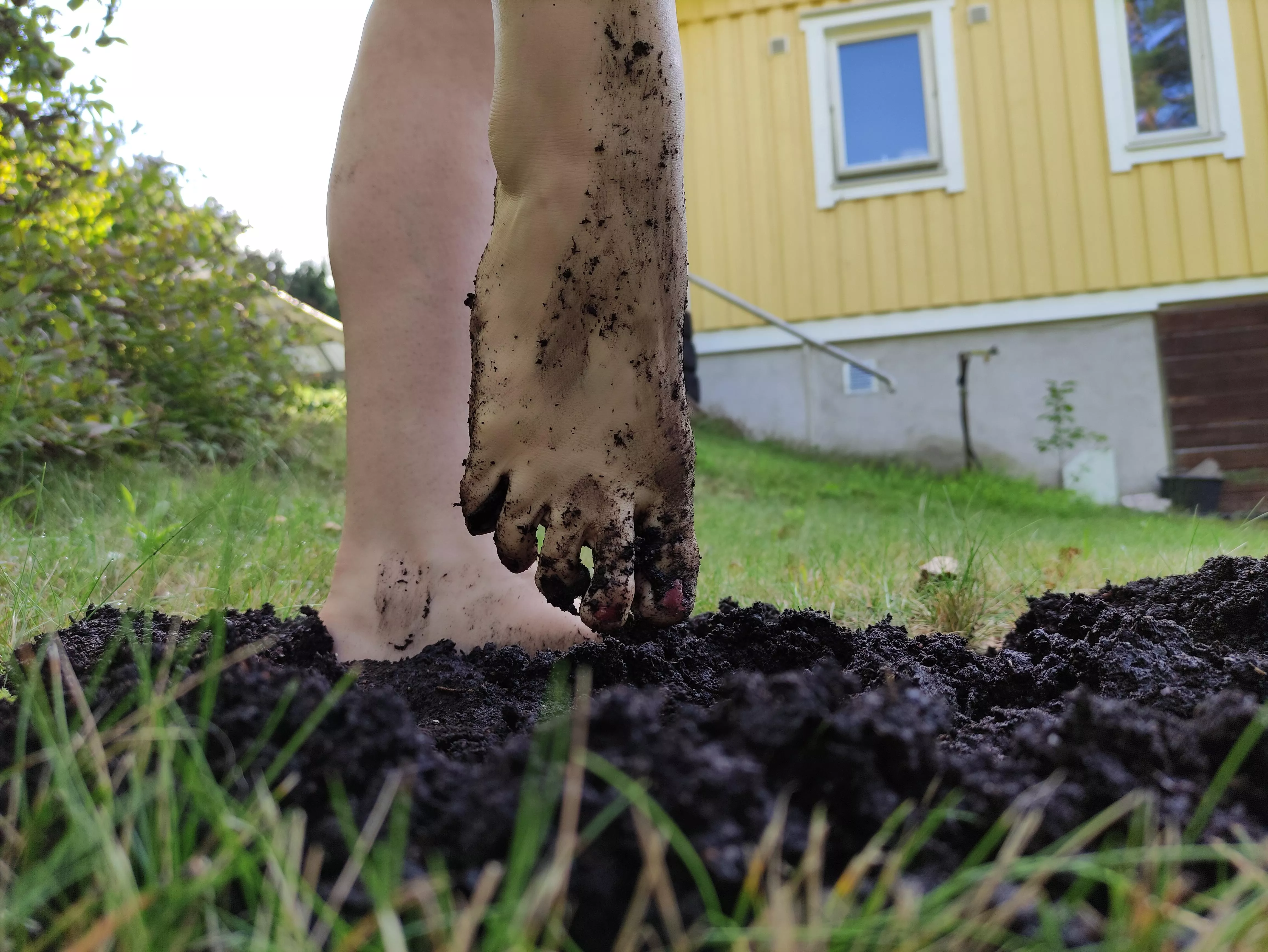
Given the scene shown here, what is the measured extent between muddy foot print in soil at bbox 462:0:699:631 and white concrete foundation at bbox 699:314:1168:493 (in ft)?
18.7

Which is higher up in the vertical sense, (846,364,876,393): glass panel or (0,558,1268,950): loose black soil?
(846,364,876,393): glass panel

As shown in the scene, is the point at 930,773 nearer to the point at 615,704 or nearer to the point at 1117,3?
the point at 615,704

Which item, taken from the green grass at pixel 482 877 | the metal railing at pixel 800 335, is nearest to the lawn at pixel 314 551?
the green grass at pixel 482 877

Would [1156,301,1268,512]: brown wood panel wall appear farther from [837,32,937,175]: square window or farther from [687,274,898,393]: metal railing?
[837,32,937,175]: square window

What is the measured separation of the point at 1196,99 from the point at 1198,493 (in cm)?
271

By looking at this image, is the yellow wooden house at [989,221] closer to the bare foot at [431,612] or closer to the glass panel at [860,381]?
the glass panel at [860,381]

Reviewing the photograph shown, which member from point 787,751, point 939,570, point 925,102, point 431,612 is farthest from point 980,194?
point 787,751

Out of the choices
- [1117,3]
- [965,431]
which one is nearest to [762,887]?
[965,431]

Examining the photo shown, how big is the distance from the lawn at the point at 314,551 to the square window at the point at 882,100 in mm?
3824

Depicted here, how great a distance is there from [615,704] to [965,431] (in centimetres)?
615

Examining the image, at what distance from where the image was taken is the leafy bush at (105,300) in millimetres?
2396

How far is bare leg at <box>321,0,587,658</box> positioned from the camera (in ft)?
4.52

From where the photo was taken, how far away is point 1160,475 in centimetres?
604

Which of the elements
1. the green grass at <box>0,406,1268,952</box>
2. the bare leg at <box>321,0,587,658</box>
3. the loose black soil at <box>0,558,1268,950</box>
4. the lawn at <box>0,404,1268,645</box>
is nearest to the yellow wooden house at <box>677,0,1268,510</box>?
the lawn at <box>0,404,1268,645</box>
